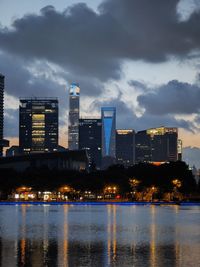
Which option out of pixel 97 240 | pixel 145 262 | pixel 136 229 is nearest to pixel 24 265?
pixel 145 262

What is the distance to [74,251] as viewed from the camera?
53625 mm

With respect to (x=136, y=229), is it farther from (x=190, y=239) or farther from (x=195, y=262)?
(x=195, y=262)

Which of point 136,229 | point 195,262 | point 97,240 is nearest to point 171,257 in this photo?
point 195,262

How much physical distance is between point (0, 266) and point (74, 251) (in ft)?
34.9

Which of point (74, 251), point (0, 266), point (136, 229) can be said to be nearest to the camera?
point (0, 266)

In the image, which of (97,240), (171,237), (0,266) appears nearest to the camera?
(0,266)

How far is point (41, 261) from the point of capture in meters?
46.7

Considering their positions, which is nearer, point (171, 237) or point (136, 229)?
point (171, 237)

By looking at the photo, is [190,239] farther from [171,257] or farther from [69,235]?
[171,257]

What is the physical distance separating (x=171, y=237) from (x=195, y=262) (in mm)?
22227

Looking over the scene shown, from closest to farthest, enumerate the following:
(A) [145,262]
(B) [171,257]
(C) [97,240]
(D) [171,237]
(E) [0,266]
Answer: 1. (E) [0,266]
2. (A) [145,262]
3. (B) [171,257]
4. (C) [97,240]
5. (D) [171,237]

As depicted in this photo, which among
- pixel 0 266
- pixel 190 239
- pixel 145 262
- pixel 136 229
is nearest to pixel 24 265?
pixel 0 266

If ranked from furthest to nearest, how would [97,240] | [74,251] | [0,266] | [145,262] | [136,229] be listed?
1. [136,229]
2. [97,240]
3. [74,251]
4. [145,262]
5. [0,266]

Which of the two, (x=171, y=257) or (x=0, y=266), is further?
(x=171, y=257)
